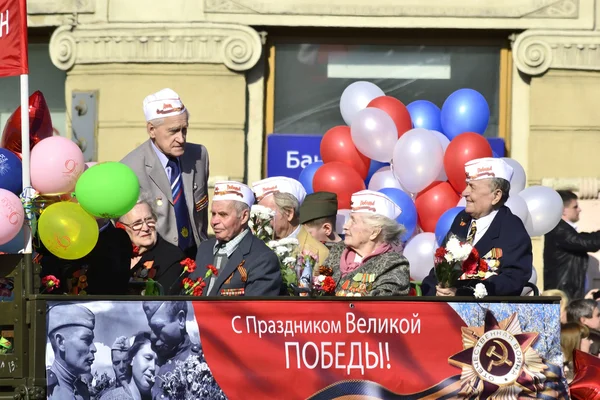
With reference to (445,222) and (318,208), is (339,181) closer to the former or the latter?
(318,208)

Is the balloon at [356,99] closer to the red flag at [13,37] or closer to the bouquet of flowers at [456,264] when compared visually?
the bouquet of flowers at [456,264]

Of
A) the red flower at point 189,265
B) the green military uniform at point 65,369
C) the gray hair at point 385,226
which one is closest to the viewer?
the green military uniform at point 65,369

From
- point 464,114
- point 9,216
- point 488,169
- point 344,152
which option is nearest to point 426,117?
point 464,114

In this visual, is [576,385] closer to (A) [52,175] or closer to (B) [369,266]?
(B) [369,266]

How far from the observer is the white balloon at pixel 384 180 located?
9.66m

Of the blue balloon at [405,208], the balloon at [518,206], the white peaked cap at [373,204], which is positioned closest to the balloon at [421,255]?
the blue balloon at [405,208]

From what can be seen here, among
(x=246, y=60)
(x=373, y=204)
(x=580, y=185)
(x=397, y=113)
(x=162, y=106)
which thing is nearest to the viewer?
(x=373, y=204)

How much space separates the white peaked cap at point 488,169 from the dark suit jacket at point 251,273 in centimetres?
146

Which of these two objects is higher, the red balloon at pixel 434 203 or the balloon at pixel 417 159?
the balloon at pixel 417 159

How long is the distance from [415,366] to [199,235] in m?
2.33

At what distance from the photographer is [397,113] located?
387 inches

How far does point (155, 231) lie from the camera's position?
25.7 ft

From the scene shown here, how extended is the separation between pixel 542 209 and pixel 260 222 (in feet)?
7.70

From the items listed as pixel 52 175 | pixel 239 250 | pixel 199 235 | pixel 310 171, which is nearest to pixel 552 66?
pixel 310 171
